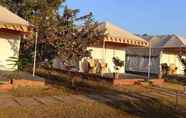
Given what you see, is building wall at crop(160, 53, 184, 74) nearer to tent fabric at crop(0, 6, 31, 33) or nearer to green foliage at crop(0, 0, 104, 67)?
green foliage at crop(0, 0, 104, 67)

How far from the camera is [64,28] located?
61.4 ft

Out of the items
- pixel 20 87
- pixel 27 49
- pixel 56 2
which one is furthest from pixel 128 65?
pixel 20 87

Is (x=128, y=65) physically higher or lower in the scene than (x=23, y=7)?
lower

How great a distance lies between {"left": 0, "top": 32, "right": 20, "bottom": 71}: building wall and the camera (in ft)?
67.3

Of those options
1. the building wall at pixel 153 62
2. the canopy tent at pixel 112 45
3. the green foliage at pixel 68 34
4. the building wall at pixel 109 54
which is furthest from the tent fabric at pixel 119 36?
the building wall at pixel 153 62

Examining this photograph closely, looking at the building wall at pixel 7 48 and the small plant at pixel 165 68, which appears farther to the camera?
the small plant at pixel 165 68

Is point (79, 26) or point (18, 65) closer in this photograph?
point (79, 26)

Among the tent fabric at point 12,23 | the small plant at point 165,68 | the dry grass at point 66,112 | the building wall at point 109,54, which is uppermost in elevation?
the tent fabric at point 12,23

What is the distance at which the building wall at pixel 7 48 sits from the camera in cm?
2052

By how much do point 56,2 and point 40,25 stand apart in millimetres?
7292

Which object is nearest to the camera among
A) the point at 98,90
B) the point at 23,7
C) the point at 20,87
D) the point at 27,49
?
the point at 20,87

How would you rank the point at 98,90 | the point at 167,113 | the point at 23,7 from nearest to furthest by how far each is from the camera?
the point at 167,113 < the point at 98,90 < the point at 23,7

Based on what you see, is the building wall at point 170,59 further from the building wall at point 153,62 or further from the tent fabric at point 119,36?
the tent fabric at point 119,36

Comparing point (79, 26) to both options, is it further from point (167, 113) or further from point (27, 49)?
point (167, 113)
